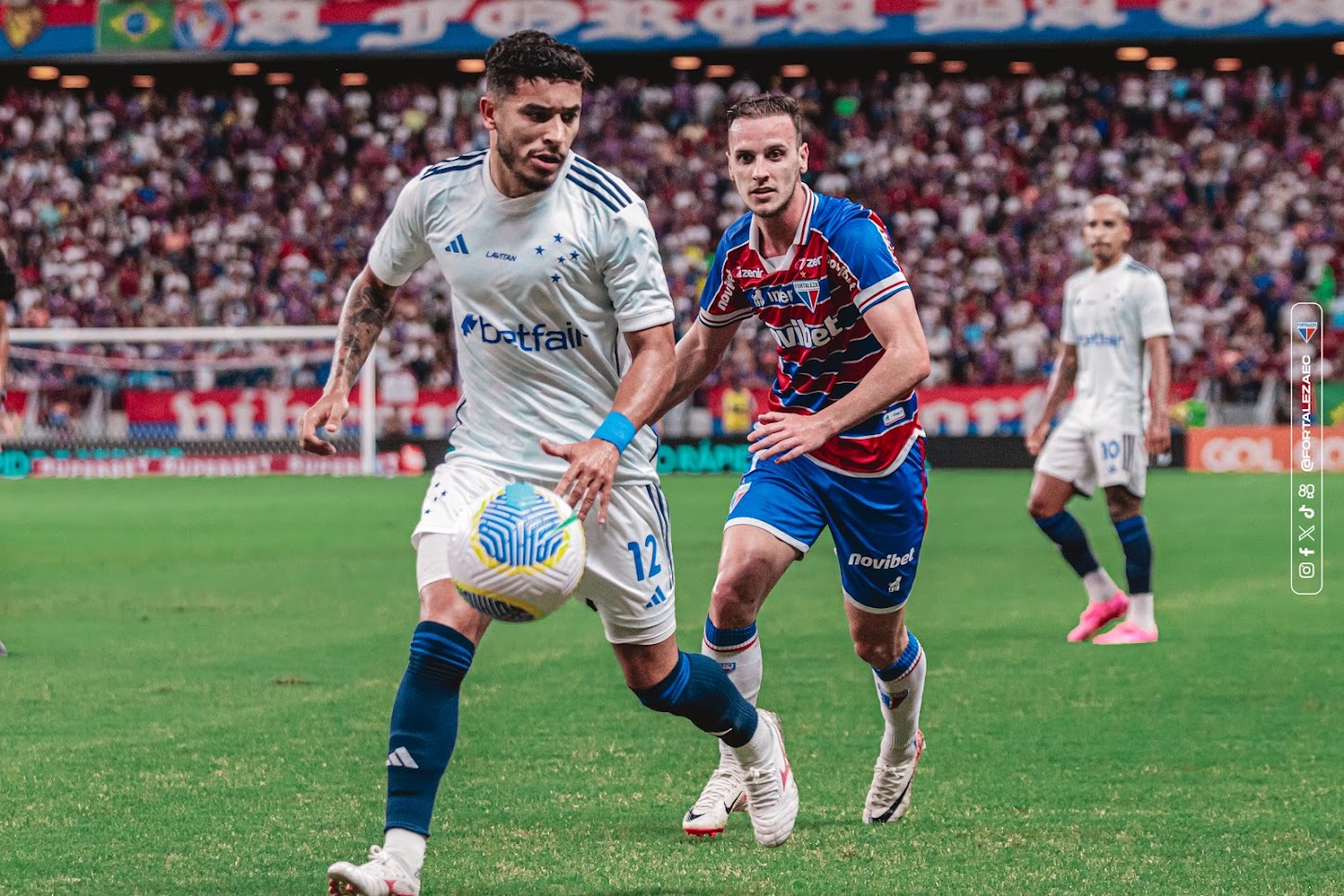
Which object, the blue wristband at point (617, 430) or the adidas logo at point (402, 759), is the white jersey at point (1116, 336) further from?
the adidas logo at point (402, 759)

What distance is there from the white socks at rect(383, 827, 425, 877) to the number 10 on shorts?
23.6 ft

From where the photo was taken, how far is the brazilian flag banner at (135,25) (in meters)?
34.4

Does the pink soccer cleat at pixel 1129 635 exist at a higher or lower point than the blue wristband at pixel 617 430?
lower

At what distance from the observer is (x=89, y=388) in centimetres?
2730

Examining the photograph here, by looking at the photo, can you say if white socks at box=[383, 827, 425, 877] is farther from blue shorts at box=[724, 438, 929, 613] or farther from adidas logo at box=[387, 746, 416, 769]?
blue shorts at box=[724, 438, 929, 613]

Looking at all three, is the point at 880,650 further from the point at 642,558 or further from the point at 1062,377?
the point at 1062,377

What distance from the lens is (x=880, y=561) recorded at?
19.1 feet

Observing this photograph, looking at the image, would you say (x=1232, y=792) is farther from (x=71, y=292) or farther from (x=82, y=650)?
(x=71, y=292)

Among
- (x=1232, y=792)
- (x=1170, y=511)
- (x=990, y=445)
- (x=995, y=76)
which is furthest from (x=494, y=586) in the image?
(x=995, y=76)

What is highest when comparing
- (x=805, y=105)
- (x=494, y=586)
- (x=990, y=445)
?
(x=805, y=105)

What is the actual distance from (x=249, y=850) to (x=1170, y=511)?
15.5 metres

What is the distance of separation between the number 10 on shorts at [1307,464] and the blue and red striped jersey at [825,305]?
17.2 feet

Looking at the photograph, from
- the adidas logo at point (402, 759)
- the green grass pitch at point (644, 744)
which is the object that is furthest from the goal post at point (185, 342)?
the adidas logo at point (402, 759)

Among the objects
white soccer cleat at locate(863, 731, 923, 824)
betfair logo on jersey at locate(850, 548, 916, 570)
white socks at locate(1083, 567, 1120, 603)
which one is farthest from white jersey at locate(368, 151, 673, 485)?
white socks at locate(1083, 567, 1120, 603)
